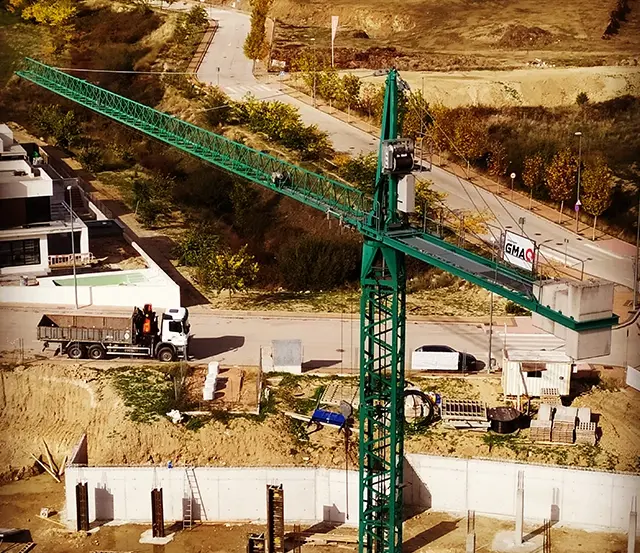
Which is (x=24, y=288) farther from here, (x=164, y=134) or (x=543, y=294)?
(x=543, y=294)

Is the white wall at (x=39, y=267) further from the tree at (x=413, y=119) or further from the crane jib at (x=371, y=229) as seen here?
the tree at (x=413, y=119)

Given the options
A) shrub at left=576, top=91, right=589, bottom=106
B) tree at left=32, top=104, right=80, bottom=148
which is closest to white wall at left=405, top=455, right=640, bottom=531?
tree at left=32, top=104, right=80, bottom=148

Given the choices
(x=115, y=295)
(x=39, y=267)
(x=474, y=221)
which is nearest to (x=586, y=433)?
(x=115, y=295)

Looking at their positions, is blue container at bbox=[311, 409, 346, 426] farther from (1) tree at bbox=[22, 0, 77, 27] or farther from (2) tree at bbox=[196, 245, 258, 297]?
(1) tree at bbox=[22, 0, 77, 27]

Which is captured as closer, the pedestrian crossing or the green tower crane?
the green tower crane

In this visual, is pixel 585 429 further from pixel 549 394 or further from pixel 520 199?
pixel 520 199

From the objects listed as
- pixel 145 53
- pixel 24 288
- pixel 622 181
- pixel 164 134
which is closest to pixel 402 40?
pixel 145 53
